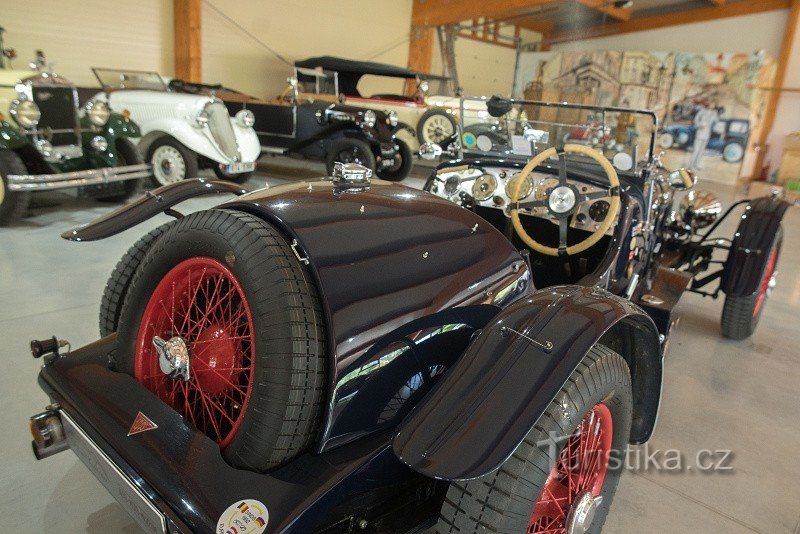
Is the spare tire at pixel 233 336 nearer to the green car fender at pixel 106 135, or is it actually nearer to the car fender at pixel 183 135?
the green car fender at pixel 106 135

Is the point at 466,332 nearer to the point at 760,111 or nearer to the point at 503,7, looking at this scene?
the point at 503,7

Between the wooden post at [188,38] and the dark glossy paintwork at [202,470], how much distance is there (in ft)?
32.0

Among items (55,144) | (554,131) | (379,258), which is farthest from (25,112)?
(379,258)

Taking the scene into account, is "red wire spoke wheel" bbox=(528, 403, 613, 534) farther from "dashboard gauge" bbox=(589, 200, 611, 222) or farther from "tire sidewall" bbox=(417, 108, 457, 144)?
"tire sidewall" bbox=(417, 108, 457, 144)

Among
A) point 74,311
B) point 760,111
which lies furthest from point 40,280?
point 760,111

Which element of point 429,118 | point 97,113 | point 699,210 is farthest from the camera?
point 429,118

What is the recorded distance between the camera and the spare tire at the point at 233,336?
125cm

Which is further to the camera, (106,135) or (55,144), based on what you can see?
(106,135)

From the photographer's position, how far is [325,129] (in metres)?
8.23

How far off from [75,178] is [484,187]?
4115 mm

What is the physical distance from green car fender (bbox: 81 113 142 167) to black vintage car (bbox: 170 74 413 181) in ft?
7.76

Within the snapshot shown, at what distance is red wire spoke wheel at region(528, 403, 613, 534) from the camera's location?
1.47 metres

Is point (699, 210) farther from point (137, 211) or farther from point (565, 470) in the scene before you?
point (137, 211)

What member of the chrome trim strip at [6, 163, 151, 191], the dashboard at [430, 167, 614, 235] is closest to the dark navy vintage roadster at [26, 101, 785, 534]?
the dashboard at [430, 167, 614, 235]
